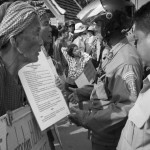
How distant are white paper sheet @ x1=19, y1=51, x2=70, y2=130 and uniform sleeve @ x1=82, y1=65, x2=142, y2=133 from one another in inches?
11.9

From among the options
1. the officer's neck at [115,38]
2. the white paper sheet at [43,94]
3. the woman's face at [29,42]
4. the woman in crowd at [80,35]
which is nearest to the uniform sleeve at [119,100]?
the white paper sheet at [43,94]

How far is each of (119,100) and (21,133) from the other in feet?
3.01

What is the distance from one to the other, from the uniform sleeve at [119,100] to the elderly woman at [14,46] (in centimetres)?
78

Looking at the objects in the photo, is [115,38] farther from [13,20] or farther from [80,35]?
[80,35]

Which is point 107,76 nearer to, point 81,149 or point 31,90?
point 31,90

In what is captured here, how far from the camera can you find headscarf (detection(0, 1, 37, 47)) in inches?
73.5

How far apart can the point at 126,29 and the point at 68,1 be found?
426 cm

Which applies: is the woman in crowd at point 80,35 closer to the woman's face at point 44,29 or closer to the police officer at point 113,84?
the woman's face at point 44,29

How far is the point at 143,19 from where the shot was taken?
1.86 m

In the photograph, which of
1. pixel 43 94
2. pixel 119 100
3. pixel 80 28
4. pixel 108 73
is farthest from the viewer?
pixel 80 28

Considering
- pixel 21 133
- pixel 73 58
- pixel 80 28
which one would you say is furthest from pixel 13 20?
pixel 80 28

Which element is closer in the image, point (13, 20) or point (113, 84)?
point (13, 20)

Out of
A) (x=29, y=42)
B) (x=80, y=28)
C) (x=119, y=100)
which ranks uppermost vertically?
(x=29, y=42)

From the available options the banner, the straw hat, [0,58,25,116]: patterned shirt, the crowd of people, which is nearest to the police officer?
the crowd of people
